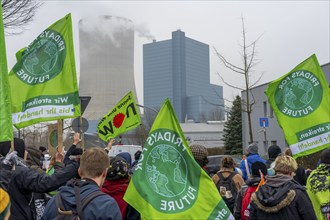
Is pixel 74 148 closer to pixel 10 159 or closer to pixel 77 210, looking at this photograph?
pixel 10 159

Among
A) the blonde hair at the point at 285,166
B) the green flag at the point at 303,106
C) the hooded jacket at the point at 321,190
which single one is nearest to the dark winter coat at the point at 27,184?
the blonde hair at the point at 285,166

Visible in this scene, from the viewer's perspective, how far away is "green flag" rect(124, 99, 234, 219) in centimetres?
404

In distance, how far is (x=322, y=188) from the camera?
551cm

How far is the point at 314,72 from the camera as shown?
7348 mm

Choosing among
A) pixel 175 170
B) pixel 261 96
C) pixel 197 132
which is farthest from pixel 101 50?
pixel 175 170

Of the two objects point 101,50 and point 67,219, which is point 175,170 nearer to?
point 67,219

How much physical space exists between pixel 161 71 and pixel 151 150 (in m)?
144

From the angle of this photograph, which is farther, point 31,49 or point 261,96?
point 261,96

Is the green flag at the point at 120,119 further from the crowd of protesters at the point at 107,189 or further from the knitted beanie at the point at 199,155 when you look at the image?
the knitted beanie at the point at 199,155

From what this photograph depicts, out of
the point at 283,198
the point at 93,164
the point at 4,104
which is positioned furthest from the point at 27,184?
the point at 283,198

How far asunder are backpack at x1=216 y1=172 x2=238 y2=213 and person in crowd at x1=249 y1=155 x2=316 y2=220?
4.61 feet

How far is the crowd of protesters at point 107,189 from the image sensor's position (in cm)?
335

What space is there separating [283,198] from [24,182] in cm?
251

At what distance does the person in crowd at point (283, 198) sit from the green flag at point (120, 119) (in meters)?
4.48
